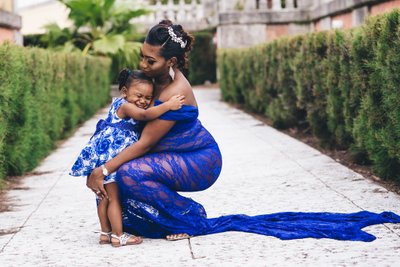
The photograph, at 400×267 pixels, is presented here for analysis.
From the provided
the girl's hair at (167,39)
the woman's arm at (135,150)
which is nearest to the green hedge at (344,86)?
the girl's hair at (167,39)

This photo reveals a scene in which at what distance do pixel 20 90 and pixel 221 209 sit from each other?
117 inches

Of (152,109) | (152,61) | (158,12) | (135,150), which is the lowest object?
(135,150)

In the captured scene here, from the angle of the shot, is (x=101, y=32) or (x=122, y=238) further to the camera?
(x=101, y=32)

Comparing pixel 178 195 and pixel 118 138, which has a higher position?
pixel 118 138

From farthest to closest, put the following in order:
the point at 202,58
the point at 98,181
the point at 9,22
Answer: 1. the point at 202,58
2. the point at 9,22
3. the point at 98,181

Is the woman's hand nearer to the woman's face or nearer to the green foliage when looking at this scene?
the woman's face

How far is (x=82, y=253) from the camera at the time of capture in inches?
190

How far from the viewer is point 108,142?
5.02m

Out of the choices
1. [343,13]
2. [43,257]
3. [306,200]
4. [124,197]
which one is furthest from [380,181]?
[343,13]

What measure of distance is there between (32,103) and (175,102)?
4.02 metres

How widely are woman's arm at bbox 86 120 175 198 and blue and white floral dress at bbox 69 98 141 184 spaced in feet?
0.16

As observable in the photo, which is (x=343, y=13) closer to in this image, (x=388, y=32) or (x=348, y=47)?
(x=348, y=47)

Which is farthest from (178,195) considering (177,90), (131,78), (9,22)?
(9,22)

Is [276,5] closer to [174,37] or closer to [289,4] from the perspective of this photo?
[289,4]
